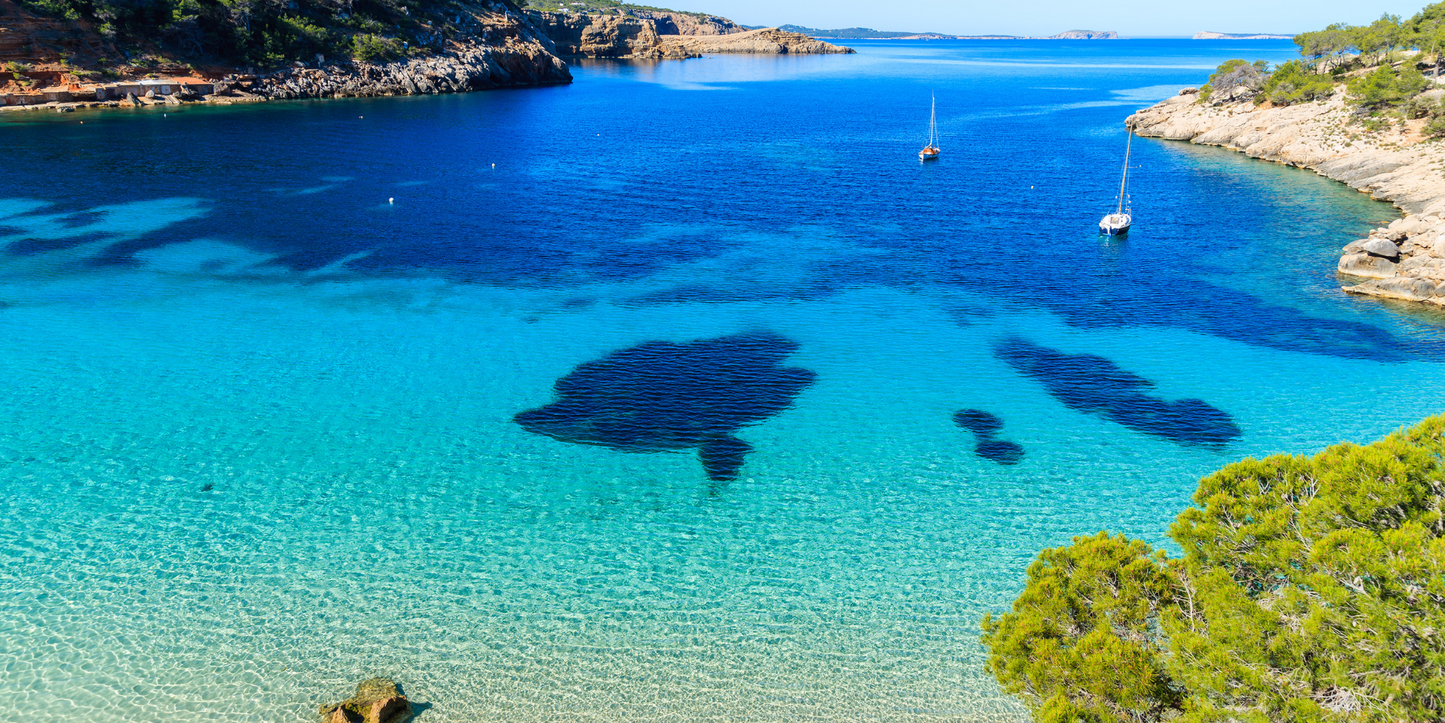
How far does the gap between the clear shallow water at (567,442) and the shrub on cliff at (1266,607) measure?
16.2 ft

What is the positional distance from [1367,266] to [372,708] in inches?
1998

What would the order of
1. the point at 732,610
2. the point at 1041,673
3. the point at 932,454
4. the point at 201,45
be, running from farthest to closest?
the point at 201,45 → the point at 932,454 → the point at 732,610 → the point at 1041,673

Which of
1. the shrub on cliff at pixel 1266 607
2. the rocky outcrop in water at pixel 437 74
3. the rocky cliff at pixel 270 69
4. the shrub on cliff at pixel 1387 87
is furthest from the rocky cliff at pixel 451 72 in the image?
the shrub on cliff at pixel 1266 607

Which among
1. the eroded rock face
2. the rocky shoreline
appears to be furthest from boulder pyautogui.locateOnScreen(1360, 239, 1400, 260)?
the eroded rock face

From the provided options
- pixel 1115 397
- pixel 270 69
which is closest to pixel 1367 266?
pixel 1115 397

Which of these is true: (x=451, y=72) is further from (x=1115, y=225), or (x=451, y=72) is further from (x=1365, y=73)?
(x=1365, y=73)

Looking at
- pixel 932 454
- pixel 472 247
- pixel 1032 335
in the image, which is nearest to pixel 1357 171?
pixel 1032 335

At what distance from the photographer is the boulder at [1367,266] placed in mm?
42906

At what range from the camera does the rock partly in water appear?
1575cm

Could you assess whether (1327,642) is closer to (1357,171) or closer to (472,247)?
(472,247)

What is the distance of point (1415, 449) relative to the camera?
1139cm

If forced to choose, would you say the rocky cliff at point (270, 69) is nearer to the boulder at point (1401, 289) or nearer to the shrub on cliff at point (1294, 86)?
the shrub on cliff at point (1294, 86)

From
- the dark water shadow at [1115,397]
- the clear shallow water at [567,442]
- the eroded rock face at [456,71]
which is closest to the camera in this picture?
the clear shallow water at [567,442]

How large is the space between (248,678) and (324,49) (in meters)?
122
